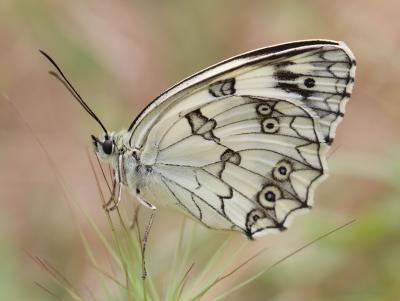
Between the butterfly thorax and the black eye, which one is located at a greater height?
the black eye

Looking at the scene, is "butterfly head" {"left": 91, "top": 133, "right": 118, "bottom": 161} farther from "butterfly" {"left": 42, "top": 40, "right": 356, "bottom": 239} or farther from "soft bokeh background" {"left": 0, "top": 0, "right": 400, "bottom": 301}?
"soft bokeh background" {"left": 0, "top": 0, "right": 400, "bottom": 301}

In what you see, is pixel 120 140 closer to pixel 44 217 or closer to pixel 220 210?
pixel 220 210

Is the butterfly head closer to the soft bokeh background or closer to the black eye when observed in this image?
the black eye

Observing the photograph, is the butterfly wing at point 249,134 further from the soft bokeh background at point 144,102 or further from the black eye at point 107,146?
the soft bokeh background at point 144,102

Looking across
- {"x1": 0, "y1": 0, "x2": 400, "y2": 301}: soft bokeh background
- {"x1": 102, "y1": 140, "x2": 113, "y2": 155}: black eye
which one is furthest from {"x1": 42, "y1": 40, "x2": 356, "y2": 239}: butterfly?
{"x1": 0, "y1": 0, "x2": 400, "y2": 301}: soft bokeh background

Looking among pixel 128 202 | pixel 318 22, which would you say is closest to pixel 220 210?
pixel 128 202

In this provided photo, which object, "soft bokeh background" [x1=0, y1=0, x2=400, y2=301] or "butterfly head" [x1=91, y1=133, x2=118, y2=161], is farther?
"soft bokeh background" [x1=0, y1=0, x2=400, y2=301]

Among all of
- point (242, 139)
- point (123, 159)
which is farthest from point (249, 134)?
point (123, 159)

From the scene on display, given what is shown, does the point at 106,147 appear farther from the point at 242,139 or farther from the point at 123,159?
the point at 242,139
